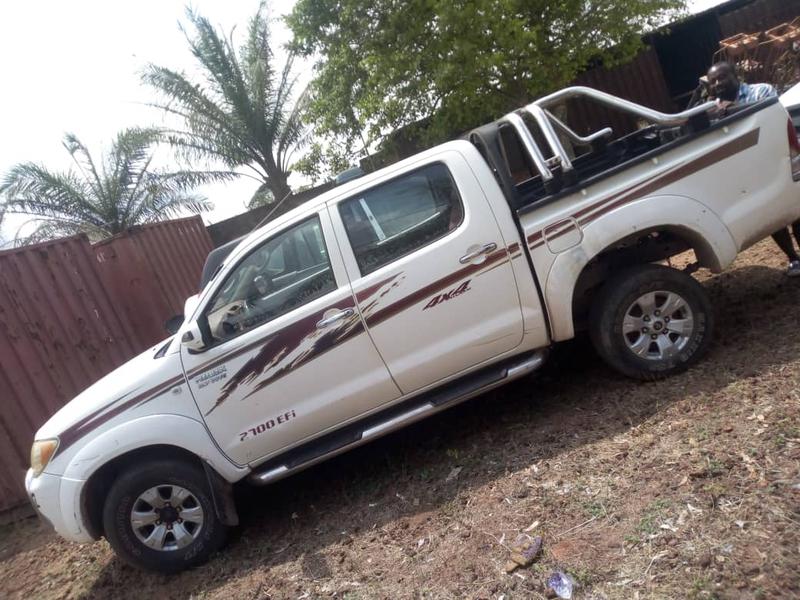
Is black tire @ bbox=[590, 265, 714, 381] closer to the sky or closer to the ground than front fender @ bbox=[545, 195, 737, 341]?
closer to the ground

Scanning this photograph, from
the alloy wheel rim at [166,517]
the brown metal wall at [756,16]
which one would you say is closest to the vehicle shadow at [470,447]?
the alloy wheel rim at [166,517]

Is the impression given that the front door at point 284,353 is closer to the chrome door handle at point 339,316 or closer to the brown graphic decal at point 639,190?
the chrome door handle at point 339,316

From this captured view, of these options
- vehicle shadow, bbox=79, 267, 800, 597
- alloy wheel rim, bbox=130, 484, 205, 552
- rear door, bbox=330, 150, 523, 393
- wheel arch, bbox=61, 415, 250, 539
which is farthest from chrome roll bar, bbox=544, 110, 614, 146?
alloy wheel rim, bbox=130, 484, 205, 552

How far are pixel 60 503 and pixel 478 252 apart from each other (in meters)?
3.00

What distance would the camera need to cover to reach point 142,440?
3799mm

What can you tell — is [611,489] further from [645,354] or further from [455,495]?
[645,354]

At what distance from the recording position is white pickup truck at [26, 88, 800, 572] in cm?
385

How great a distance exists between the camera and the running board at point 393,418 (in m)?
3.93

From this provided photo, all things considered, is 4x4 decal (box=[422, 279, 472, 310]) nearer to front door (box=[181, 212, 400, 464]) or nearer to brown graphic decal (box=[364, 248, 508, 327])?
brown graphic decal (box=[364, 248, 508, 327])

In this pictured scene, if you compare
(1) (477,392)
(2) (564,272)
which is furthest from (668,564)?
(2) (564,272)

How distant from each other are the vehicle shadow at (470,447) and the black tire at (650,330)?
0.11m

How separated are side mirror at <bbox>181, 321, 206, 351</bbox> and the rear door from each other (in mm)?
1008

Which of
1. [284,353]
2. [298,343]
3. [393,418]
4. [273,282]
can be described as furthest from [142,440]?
[393,418]

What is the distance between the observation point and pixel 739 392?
11.9ft
